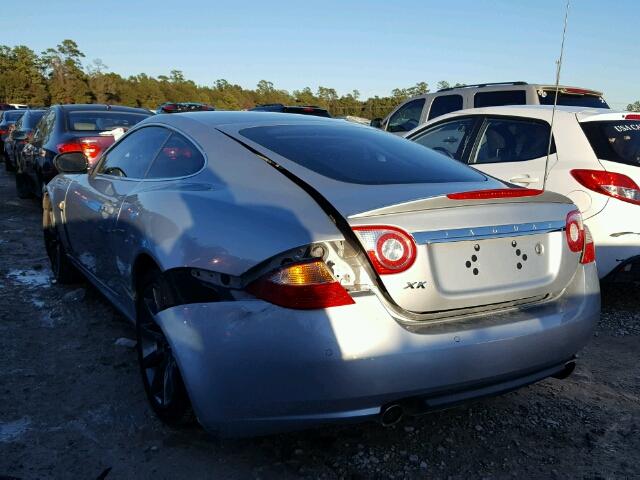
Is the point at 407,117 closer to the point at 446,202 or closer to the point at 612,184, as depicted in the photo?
the point at 612,184

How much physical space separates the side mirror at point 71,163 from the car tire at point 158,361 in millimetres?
1881

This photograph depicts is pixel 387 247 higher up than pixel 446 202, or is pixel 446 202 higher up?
pixel 446 202

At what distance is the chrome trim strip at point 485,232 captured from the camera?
6.93 ft

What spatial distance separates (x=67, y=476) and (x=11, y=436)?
0.48 metres

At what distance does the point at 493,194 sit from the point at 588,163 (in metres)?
2.31

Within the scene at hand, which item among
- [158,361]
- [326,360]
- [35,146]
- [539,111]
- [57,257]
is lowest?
[57,257]

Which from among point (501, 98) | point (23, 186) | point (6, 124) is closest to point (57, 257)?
point (23, 186)

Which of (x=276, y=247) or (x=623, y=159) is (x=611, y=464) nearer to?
(x=276, y=247)

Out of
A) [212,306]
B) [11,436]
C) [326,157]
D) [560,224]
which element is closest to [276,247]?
[212,306]

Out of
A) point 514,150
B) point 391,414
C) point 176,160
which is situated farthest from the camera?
point 514,150

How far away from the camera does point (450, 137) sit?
574cm

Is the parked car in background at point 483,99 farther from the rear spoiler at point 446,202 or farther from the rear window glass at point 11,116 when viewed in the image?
the rear window glass at point 11,116

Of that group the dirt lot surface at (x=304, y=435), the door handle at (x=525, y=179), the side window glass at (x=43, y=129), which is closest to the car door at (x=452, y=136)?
the door handle at (x=525, y=179)

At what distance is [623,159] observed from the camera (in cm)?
420
